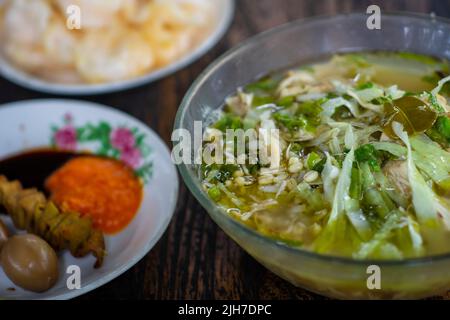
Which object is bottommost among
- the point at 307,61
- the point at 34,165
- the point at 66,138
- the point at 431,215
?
the point at 431,215

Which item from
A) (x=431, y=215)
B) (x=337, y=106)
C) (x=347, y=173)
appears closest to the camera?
(x=431, y=215)

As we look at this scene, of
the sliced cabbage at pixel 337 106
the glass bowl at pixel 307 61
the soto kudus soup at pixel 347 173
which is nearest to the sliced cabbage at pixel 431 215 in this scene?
the soto kudus soup at pixel 347 173

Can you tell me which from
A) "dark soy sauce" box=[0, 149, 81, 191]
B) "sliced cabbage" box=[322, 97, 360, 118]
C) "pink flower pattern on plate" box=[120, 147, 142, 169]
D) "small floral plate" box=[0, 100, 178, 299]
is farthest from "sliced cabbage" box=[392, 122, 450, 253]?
"dark soy sauce" box=[0, 149, 81, 191]

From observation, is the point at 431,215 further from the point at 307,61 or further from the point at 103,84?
the point at 103,84

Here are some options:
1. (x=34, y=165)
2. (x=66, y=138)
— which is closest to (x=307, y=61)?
(x=66, y=138)

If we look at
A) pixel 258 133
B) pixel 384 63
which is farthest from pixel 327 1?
pixel 258 133

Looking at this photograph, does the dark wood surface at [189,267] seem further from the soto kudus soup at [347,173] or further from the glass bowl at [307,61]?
the soto kudus soup at [347,173]

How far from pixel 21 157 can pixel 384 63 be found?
1.95 m

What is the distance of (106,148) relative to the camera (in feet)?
10.3

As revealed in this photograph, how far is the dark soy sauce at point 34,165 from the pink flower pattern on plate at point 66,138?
39 mm

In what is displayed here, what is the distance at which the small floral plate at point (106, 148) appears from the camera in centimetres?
248

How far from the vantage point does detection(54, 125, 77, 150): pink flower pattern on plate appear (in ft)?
10.4

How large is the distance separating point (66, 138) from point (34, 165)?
9.0 inches

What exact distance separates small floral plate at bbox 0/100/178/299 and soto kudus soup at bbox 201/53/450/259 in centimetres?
45
